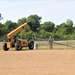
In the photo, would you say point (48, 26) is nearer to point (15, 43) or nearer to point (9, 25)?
point (9, 25)

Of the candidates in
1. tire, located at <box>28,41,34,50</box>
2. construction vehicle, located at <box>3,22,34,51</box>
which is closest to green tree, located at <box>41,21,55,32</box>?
tire, located at <box>28,41,34,50</box>

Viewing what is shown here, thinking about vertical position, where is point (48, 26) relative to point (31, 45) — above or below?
above

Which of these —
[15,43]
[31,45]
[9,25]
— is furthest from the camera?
[9,25]

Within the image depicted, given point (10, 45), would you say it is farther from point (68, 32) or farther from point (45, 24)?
point (45, 24)

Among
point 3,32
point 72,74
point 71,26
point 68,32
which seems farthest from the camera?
point 71,26

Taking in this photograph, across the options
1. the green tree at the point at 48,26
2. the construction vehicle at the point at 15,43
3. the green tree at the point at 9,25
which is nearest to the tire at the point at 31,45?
the construction vehicle at the point at 15,43

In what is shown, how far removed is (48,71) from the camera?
1598 centimetres

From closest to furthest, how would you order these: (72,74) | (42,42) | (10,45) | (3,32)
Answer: (72,74)
(10,45)
(42,42)
(3,32)

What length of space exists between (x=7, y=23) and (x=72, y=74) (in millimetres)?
108570

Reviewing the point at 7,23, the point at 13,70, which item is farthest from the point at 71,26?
the point at 13,70

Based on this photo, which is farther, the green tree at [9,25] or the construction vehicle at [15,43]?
the green tree at [9,25]

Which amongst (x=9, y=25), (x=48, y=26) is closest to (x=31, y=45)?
(x=9, y=25)

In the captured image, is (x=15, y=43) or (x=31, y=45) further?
(x=31, y=45)

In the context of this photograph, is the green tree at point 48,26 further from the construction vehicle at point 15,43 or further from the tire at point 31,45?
the construction vehicle at point 15,43
